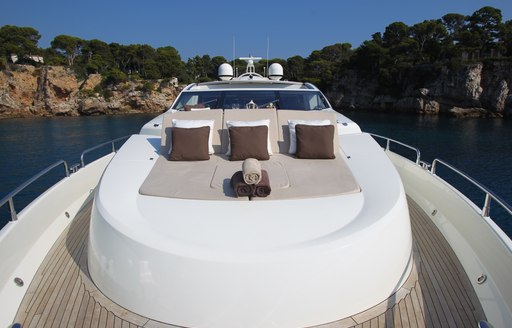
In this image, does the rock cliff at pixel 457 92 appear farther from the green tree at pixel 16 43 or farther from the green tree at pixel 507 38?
the green tree at pixel 16 43

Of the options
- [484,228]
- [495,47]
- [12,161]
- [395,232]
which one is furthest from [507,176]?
[495,47]

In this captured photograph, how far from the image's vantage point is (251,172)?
2.86 m

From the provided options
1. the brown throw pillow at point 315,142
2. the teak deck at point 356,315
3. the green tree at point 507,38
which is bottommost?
the teak deck at point 356,315

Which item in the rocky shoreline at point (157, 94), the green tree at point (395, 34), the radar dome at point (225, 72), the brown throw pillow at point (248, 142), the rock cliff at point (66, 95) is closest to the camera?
the brown throw pillow at point (248, 142)

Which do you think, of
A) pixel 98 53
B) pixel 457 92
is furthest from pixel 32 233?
pixel 98 53

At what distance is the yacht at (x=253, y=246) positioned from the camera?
2.21 meters

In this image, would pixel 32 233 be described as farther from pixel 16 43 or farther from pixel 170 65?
pixel 16 43

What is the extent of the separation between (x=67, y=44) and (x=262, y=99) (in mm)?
64521

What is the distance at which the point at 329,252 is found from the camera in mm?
2268

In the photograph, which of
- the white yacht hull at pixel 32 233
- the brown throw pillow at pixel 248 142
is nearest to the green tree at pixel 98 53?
the white yacht hull at pixel 32 233

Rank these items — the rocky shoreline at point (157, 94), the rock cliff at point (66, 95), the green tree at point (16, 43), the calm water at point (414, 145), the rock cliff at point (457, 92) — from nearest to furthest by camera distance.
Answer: the calm water at point (414, 145)
the rock cliff at point (457, 92)
the rocky shoreline at point (157, 94)
the rock cliff at point (66, 95)
the green tree at point (16, 43)

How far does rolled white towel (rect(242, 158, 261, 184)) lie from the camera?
2867 millimetres

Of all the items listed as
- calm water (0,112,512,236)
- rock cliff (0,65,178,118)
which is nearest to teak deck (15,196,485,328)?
calm water (0,112,512,236)

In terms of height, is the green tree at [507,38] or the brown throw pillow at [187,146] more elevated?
the green tree at [507,38]
